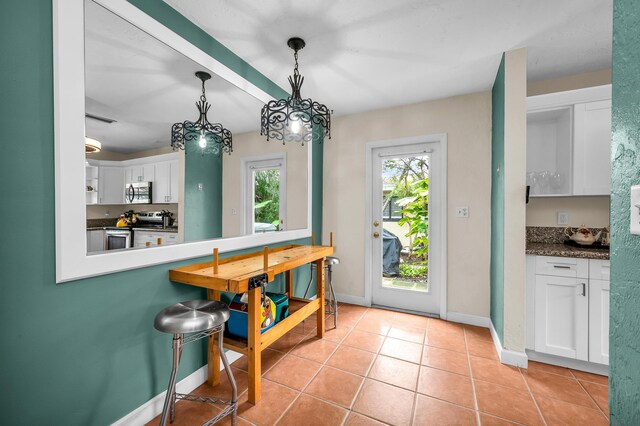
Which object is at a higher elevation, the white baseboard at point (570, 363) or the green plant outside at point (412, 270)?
the green plant outside at point (412, 270)

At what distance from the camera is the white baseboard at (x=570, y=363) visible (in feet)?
6.50

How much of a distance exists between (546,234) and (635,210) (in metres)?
2.42

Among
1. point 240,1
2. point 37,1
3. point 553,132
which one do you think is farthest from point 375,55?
point 37,1

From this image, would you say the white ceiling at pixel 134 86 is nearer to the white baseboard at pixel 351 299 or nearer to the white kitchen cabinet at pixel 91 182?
the white kitchen cabinet at pixel 91 182

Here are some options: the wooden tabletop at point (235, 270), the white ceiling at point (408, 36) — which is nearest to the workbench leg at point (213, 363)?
the wooden tabletop at point (235, 270)

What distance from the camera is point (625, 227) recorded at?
70cm

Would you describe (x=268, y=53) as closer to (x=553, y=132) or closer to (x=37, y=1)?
(x=37, y=1)

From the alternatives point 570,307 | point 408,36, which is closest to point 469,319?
point 570,307

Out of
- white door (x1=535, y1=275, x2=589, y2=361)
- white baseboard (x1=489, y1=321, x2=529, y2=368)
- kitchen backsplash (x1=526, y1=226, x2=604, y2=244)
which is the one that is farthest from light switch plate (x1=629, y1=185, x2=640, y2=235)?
kitchen backsplash (x1=526, y1=226, x2=604, y2=244)

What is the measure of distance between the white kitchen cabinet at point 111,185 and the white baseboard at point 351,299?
2.71 meters

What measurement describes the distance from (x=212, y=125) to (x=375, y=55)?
4.68ft

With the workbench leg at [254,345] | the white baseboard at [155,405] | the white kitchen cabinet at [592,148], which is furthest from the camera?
the white kitchen cabinet at [592,148]

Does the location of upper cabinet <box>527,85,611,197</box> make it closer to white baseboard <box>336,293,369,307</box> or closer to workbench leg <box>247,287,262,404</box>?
white baseboard <box>336,293,369,307</box>

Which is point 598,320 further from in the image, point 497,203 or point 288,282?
point 288,282
